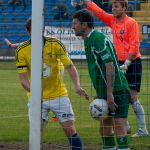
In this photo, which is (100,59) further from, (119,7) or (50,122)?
(50,122)

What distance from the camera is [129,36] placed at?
10.6 metres

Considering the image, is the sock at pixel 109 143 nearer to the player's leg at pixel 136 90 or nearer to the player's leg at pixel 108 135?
the player's leg at pixel 108 135

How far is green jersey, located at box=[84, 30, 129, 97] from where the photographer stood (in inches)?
317

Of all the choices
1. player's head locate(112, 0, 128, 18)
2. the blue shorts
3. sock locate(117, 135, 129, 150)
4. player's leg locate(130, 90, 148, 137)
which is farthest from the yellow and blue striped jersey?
player's leg locate(130, 90, 148, 137)

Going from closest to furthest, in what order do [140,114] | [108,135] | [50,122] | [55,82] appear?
[108,135] → [55,82] → [140,114] → [50,122]

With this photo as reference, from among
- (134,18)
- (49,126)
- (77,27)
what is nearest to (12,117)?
(49,126)

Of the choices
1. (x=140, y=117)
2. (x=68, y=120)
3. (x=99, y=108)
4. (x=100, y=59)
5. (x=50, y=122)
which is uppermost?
(x=100, y=59)

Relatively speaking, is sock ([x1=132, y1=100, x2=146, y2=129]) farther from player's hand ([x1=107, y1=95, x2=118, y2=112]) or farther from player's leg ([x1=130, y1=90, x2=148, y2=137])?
player's hand ([x1=107, y1=95, x2=118, y2=112])

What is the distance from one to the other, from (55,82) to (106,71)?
4.09 feet

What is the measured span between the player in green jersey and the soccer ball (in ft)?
0.24

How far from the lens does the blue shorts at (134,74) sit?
35.4 ft

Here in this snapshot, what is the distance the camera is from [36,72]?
7859mm

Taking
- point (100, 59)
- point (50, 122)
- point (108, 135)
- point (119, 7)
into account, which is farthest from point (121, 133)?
point (50, 122)

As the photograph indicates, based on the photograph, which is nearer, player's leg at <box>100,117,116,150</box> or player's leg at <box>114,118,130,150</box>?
player's leg at <box>114,118,130,150</box>
